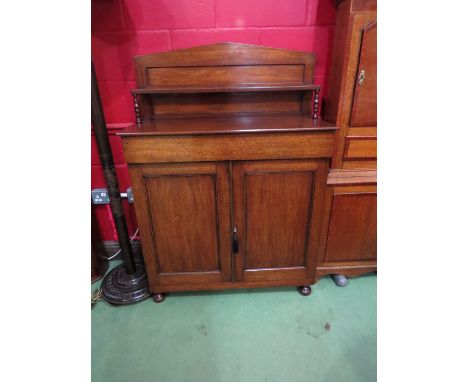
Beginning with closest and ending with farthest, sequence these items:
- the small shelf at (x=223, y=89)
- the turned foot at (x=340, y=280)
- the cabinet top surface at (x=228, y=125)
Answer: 1. the cabinet top surface at (x=228, y=125)
2. the small shelf at (x=223, y=89)
3. the turned foot at (x=340, y=280)

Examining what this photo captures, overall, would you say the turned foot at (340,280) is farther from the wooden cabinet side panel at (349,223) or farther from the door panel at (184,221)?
the door panel at (184,221)

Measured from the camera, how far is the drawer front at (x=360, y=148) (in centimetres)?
134

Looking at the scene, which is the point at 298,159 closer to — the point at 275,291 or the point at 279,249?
the point at 279,249

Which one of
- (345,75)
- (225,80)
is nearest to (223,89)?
(225,80)

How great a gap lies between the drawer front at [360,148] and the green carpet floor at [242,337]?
0.84m

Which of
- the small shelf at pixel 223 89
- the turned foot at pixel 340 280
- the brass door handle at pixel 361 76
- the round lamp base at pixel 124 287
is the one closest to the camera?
the brass door handle at pixel 361 76

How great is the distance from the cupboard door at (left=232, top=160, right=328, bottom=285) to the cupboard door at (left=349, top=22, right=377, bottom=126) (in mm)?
341

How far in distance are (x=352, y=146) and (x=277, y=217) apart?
0.56 meters

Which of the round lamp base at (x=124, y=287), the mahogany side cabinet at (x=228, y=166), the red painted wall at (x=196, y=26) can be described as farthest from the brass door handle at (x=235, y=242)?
the red painted wall at (x=196, y=26)

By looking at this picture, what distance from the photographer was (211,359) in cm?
122

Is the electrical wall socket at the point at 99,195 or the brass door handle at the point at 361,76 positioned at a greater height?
the brass door handle at the point at 361,76

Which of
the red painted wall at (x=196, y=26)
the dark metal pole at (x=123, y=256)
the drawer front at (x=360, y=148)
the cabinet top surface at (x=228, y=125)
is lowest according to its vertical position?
the dark metal pole at (x=123, y=256)

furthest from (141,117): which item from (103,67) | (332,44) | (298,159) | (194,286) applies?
(332,44)

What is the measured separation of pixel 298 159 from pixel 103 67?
4.00 ft
